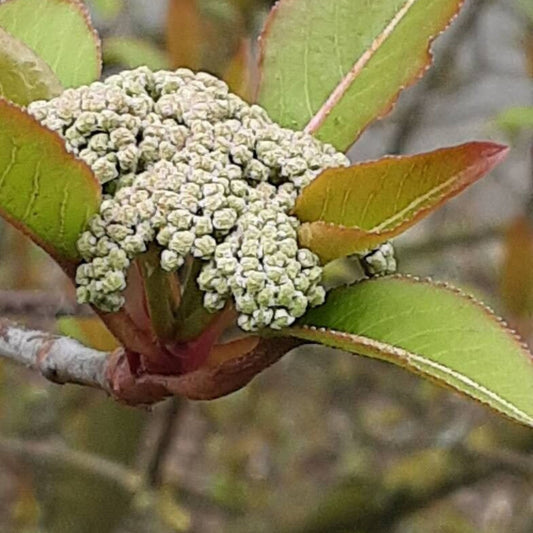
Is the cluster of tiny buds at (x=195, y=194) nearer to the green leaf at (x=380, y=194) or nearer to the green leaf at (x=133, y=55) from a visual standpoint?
the green leaf at (x=380, y=194)

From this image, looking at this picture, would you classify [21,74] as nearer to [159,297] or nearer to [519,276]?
[159,297]

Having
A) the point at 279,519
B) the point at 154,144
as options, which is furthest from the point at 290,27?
the point at 279,519

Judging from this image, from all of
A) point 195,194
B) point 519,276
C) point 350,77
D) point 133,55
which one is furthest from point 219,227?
point 519,276

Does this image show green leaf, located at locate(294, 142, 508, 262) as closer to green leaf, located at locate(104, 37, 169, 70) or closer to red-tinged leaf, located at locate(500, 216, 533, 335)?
green leaf, located at locate(104, 37, 169, 70)

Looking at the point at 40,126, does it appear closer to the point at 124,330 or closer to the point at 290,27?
the point at 124,330

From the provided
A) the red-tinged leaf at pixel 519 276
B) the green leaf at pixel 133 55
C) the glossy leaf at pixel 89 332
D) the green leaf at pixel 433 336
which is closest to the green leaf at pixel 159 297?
the green leaf at pixel 433 336

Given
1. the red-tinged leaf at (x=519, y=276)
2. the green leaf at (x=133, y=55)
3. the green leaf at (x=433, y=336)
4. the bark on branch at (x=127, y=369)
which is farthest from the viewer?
the red-tinged leaf at (x=519, y=276)
